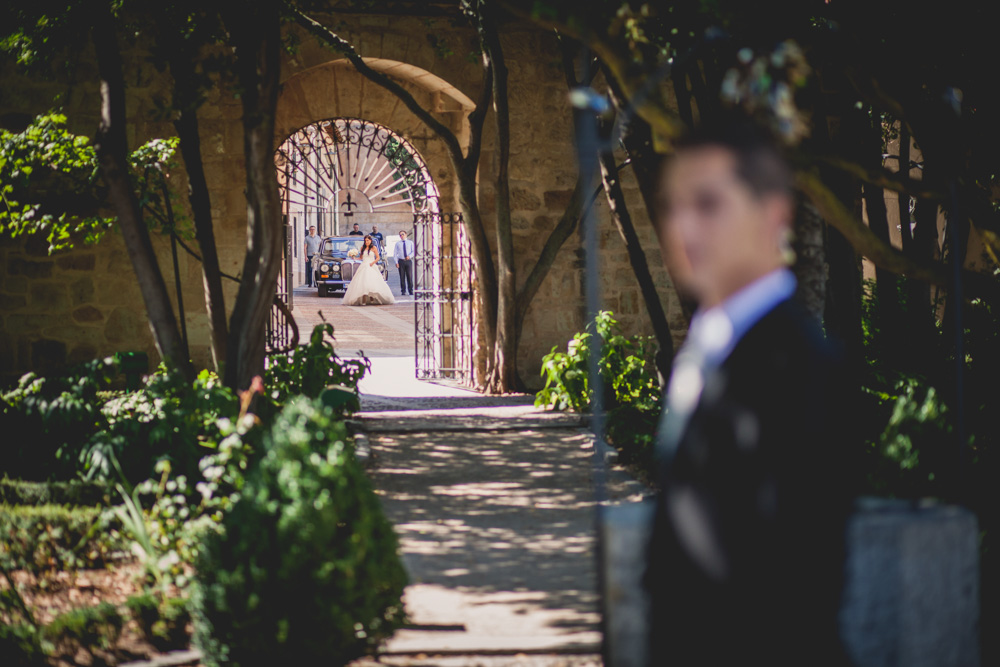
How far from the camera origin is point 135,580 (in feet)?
13.7

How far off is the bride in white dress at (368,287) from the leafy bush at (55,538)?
20605mm

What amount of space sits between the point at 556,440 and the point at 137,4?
5656mm

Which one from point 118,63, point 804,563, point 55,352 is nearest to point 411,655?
point 804,563

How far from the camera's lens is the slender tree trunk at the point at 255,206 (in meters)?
6.25

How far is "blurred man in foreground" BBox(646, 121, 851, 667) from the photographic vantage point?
58.7 inches

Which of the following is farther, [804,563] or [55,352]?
[55,352]

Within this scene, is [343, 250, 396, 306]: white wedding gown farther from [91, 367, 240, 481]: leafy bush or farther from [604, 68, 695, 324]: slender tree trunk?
[91, 367, 240, 481]: leafy bush

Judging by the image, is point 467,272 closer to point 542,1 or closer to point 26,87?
point 26,87

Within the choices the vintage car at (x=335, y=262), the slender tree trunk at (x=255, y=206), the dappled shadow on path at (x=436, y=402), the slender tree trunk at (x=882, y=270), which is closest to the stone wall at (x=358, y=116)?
the dappled shadow on path at (x=436, y=402)

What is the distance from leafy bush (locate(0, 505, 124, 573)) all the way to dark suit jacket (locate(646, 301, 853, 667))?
3.51 metres

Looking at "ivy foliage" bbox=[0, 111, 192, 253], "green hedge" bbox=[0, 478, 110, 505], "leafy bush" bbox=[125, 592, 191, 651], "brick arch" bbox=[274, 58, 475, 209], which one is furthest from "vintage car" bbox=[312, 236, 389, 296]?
"leafy bush" bbox=[125, 592, 191, 651]

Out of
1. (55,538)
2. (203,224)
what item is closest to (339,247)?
(203,224)

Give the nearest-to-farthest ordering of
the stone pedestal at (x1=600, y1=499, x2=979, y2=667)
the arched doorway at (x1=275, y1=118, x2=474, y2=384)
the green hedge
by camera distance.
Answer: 1. the stone pedestal at (x1=600, y1=499, x2=979, y2=667)
2. the green hedge
3. the arched doorway at (x1=275, y1=118, x2=474, y2=384)

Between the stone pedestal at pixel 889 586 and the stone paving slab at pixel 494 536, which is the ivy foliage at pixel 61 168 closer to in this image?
the stone paving slab at pixel 494 536
